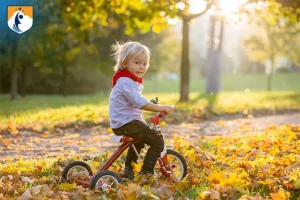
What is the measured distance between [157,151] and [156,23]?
8.35 meters

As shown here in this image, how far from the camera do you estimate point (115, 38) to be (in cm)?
2673

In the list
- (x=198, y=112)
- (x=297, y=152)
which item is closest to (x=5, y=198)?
(x=297, y=152)

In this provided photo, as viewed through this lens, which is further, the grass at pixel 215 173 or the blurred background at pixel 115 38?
the blurred background at pixel 115 38

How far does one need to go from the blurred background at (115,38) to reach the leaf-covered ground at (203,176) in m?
6.37

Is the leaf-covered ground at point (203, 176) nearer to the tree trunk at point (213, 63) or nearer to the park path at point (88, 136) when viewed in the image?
the park path at point (88, 136)

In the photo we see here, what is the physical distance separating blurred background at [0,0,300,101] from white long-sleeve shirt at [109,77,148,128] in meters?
7.82

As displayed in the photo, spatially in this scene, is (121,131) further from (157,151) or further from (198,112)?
(198,112)

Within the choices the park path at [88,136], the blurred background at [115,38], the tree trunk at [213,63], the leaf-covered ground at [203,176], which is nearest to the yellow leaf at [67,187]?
the leaf-covered ground at [203,176]

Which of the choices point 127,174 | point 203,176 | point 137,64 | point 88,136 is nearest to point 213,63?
point 88,136

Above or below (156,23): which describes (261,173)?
below

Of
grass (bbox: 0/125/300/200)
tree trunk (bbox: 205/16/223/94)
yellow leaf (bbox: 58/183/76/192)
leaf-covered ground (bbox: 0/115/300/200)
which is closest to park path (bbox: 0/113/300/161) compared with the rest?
leaf-covered ground (bbox: 0/115/300/200)

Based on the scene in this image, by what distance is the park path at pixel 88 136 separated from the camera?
736 cm

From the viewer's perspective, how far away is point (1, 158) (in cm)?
666

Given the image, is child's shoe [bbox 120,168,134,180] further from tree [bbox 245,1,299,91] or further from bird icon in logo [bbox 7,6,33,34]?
tree [bbox 245,1,299,91]
